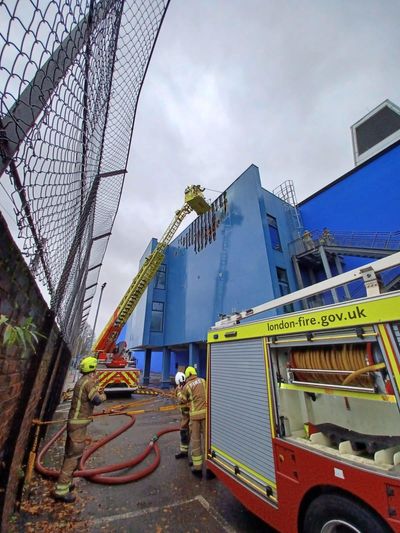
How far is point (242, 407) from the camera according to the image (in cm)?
295

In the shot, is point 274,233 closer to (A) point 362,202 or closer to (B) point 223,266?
(B) point 223,266

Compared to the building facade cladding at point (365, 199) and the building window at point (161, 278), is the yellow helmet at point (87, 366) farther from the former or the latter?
the building window at point (161, 278)

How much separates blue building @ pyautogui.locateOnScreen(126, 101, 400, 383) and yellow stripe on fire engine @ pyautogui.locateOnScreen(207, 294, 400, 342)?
23.2 ft

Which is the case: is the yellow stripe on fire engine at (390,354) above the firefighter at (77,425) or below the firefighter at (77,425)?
above

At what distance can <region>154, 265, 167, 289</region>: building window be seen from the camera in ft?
65.5

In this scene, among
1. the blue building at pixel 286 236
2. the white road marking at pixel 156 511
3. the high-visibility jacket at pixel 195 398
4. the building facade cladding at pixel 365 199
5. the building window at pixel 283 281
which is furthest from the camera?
the building window at pixel 283 281

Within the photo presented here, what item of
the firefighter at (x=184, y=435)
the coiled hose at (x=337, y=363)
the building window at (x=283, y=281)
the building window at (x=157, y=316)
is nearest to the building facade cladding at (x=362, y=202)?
the building window at (x=283, y=281)

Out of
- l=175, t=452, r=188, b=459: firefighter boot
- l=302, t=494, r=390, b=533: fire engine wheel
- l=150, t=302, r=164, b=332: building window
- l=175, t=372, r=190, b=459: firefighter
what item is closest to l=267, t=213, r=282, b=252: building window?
l=175, t=372, r=190, b=459: firefighter

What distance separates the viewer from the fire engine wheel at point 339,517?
1.60m

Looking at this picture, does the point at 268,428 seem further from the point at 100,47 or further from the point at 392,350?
the point at 100,47

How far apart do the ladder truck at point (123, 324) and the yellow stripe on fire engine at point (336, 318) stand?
406 inches

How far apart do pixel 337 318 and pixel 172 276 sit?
18.1 meters

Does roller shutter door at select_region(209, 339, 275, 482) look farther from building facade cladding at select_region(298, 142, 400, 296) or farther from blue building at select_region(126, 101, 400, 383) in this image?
building facade cladding at select_region(298, 142, 400, 296)

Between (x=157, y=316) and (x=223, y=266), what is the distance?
8.68 metres
